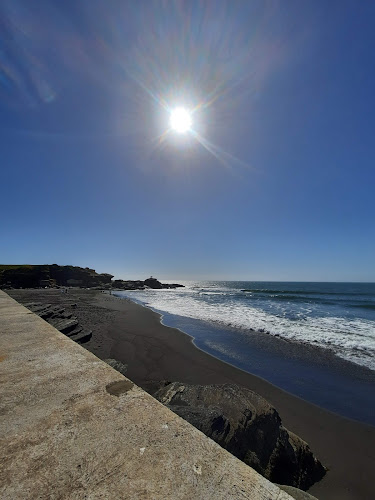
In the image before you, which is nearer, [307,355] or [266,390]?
[266,390]

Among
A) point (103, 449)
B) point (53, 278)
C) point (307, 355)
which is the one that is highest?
point (53, 278)

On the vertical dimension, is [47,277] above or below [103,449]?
above

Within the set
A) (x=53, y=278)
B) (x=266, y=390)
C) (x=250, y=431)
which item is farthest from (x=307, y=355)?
(x=53, y=278)

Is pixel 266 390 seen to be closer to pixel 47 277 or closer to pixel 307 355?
pixel 307 355

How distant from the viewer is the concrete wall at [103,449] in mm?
1109

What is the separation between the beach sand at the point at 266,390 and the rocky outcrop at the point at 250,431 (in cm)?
36

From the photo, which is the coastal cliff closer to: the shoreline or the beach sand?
the beach sand

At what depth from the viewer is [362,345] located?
10.3 meters

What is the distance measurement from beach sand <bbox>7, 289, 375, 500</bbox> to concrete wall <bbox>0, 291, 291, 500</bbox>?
3.27 meters

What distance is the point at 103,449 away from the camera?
1.33 meters

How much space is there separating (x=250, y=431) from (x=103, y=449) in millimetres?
2593

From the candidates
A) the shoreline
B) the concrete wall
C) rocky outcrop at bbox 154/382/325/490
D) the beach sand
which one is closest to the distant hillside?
the beach sand

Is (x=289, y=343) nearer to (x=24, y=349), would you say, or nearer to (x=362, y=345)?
(x=362, y=345)

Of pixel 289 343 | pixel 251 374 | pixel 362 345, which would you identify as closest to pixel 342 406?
pixel 251 374
